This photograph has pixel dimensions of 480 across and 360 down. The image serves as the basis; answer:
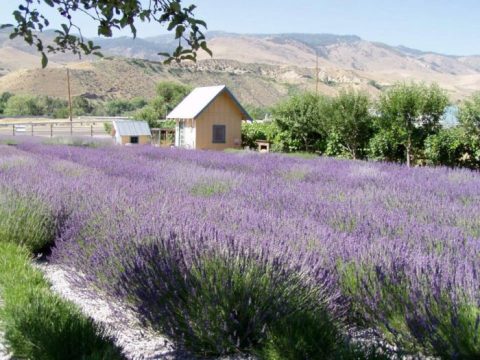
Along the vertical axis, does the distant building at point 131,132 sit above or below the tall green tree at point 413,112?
below

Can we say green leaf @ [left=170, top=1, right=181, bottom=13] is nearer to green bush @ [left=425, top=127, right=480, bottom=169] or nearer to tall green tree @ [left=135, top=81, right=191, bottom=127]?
green bush @ [left=425, top=127, right=480, bottom=169]

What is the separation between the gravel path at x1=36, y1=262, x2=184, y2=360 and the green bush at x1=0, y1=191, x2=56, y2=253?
1161 millimetres

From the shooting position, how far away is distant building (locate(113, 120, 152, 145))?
30.1 meters

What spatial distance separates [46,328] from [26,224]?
2.61 metres

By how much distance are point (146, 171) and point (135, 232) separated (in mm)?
6182

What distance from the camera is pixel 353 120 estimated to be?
20.1 meters

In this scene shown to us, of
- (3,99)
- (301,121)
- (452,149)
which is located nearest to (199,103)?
(301,121)

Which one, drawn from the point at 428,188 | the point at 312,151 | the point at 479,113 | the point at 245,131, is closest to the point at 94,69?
the point at 245,131

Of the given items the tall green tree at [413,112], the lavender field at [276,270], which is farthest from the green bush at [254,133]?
the lavender field at [276,270]

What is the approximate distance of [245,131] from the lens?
97.6 ft

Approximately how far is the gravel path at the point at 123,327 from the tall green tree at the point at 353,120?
17060 mm

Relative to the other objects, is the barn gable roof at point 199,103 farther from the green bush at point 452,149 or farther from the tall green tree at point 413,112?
the green bush at point 452,149

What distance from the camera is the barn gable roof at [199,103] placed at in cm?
2798

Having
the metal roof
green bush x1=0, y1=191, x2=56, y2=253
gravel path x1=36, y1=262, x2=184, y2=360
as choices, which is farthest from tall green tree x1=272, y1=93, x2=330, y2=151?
gravel path x1=36, y1=262, x2=184, y2=360
